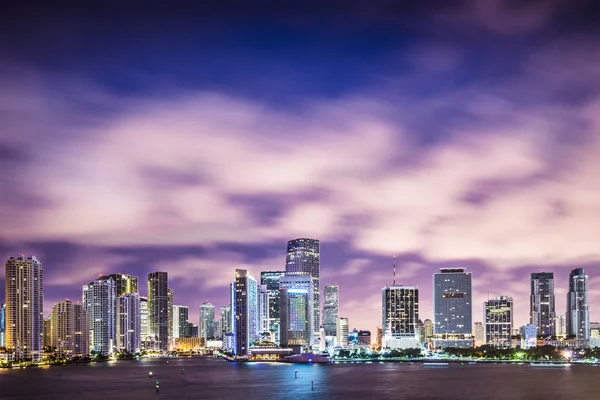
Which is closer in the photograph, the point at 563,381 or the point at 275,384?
the point at 275,384

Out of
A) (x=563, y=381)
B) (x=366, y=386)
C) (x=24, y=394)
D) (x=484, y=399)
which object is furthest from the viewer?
(x=563, y=381)

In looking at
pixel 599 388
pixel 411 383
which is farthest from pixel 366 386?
pixel 599 388

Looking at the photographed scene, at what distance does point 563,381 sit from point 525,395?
135 ft

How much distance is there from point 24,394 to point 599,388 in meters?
96.6

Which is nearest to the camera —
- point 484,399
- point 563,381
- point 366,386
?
point 484,399

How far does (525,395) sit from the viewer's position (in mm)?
116375

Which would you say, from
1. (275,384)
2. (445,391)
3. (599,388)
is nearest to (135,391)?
(275,384)

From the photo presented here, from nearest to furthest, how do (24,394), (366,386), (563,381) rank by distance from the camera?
(24,394) → (366,386) → (563,381)

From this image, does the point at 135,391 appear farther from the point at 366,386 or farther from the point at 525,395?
the point at 525,395

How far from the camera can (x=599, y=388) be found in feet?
430

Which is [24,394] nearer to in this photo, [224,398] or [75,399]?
[75,399]

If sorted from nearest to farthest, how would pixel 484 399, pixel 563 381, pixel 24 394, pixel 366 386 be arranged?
pixel 484 399 < pixel 24 394 < pixel 366 386 < pixel 563 381

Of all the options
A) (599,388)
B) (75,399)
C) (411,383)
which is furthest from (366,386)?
(75,399)

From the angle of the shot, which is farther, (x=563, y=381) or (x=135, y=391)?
(x=563, y=381)
